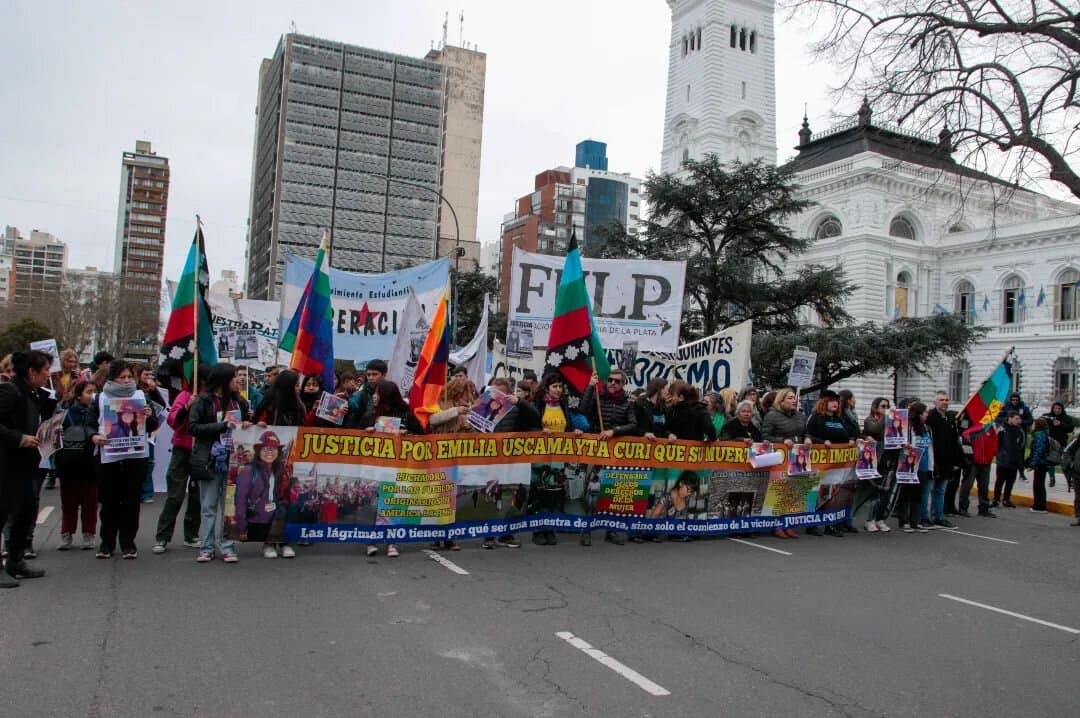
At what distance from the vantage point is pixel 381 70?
357 ft

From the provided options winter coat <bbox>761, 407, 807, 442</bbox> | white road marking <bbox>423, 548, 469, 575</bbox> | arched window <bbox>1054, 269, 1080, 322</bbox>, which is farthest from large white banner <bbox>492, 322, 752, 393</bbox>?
arched window <bbox>1054, 269, 1080, 322</bbox>

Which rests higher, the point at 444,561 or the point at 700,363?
the point at 700,363

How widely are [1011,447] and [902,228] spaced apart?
52.1 metres

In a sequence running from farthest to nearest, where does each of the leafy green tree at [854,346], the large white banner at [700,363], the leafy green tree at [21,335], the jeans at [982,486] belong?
the leafy green tree at [21,335] → the leafy green tree at [854,346] → the jeans at [982,486] → the large white banner at [700,363]

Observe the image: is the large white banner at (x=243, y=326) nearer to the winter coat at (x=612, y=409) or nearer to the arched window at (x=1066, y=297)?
the winter coat at (x=612, y=409)

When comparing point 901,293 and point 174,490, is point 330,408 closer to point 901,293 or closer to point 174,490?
point 174,490

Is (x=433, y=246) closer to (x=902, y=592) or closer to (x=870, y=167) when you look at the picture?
(x=870, y=167)

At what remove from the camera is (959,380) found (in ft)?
196

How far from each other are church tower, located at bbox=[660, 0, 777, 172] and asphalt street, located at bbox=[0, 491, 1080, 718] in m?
69.1

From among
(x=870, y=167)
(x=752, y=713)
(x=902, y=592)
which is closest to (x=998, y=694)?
(x=752, y=713)

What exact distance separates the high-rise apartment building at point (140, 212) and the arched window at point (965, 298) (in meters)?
136

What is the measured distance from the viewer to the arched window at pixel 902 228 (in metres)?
62.9

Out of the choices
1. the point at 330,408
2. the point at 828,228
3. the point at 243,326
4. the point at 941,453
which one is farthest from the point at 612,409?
the point at 828,228

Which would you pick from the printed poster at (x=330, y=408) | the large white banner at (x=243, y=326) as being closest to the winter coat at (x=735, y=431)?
the printed poster at (x=330, y=408)
